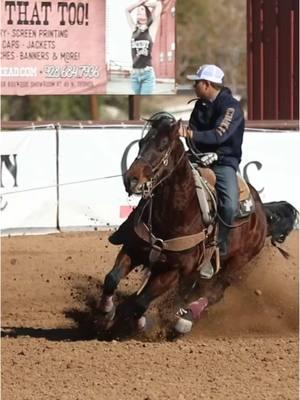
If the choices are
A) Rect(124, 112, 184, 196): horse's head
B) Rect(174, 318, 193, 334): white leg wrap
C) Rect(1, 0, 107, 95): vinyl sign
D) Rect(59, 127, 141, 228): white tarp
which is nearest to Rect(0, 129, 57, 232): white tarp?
Rect(59, 127, 141, 228): white tarp

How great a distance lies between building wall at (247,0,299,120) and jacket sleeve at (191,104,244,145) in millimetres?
7289

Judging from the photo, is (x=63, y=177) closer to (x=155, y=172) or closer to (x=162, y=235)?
(x=162, y=235)

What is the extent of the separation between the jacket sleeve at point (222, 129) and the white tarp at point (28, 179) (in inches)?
199

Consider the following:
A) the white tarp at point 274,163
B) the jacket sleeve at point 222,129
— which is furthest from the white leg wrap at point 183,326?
the white tarp at point 274,163

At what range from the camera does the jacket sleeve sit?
336 inches

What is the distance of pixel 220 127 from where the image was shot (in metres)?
8.56

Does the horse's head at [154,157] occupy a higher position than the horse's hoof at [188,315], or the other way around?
the horse's head at [154,157]

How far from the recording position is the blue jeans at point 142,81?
14859 millimetres

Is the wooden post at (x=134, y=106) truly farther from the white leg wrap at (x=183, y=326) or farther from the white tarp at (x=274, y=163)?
the white leg wrap at (x=183, y=326)

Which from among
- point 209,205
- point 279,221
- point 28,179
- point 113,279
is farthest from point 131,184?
point 28,179

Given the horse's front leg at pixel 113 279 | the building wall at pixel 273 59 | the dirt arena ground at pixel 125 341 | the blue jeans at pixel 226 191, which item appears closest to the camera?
the dirt arena ground at pixel 125 341

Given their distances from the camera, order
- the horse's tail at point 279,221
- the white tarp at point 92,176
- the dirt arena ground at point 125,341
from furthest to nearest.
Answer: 1. the white tarp at point 92,176
2. the horse's tail at point 279,221
3. the dirt arena ground at point 125,341

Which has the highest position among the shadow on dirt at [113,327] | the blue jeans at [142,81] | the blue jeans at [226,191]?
the blue jeans at [142,81]

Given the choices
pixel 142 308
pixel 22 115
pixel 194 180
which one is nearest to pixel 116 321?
pixel 142 308
